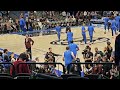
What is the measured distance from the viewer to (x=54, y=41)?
29.7 feet

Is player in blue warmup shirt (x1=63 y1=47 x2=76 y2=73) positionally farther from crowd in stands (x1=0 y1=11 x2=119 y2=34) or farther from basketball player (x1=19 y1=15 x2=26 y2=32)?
basketball player (x1=19 y1=15 x2=26 y2=32)

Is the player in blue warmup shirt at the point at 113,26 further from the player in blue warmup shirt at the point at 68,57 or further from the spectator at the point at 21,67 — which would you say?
the spectator at the point at 21,67

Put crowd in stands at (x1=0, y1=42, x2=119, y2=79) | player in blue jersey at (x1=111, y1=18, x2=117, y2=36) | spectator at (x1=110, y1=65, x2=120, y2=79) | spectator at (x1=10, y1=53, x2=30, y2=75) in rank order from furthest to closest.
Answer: player in blue jersey at (x1=111, y1=18, x2=117, y2=36)
spectator at (x1=110, y1=65, x2=120, y2=79)
crowd in stands at (x1=0, y1=42, x2=119, y2=79)
spectator at (x1=10, y1=53, x2=30, y2=75)

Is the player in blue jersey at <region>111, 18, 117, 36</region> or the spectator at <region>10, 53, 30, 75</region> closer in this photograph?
the spectator at <region>10, 53, 30, 75</region>

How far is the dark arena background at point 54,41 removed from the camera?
8836 mm

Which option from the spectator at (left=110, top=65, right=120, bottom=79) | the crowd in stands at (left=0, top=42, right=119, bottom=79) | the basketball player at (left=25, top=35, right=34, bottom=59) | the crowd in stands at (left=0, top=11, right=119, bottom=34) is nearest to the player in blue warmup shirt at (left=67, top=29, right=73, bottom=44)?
the crowd in stands at (left=0, top=11, right=119, bottom=34)

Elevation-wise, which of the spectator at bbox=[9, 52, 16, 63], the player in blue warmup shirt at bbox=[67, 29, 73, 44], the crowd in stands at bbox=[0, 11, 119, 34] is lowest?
the spectator at bbox=[9, 52, 16, 63]

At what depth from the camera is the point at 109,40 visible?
9.09m

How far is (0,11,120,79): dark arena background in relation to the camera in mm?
8836

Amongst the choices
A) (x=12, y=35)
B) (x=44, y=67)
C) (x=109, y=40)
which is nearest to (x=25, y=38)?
(x=12, y=35)

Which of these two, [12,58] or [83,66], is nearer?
[83,66]

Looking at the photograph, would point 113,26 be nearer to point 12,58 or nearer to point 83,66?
point 83,66

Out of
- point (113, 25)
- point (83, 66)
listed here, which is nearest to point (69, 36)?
point (83, 66)

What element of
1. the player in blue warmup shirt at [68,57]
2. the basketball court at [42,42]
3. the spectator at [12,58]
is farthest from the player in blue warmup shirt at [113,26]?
the spectator at [12,58]
